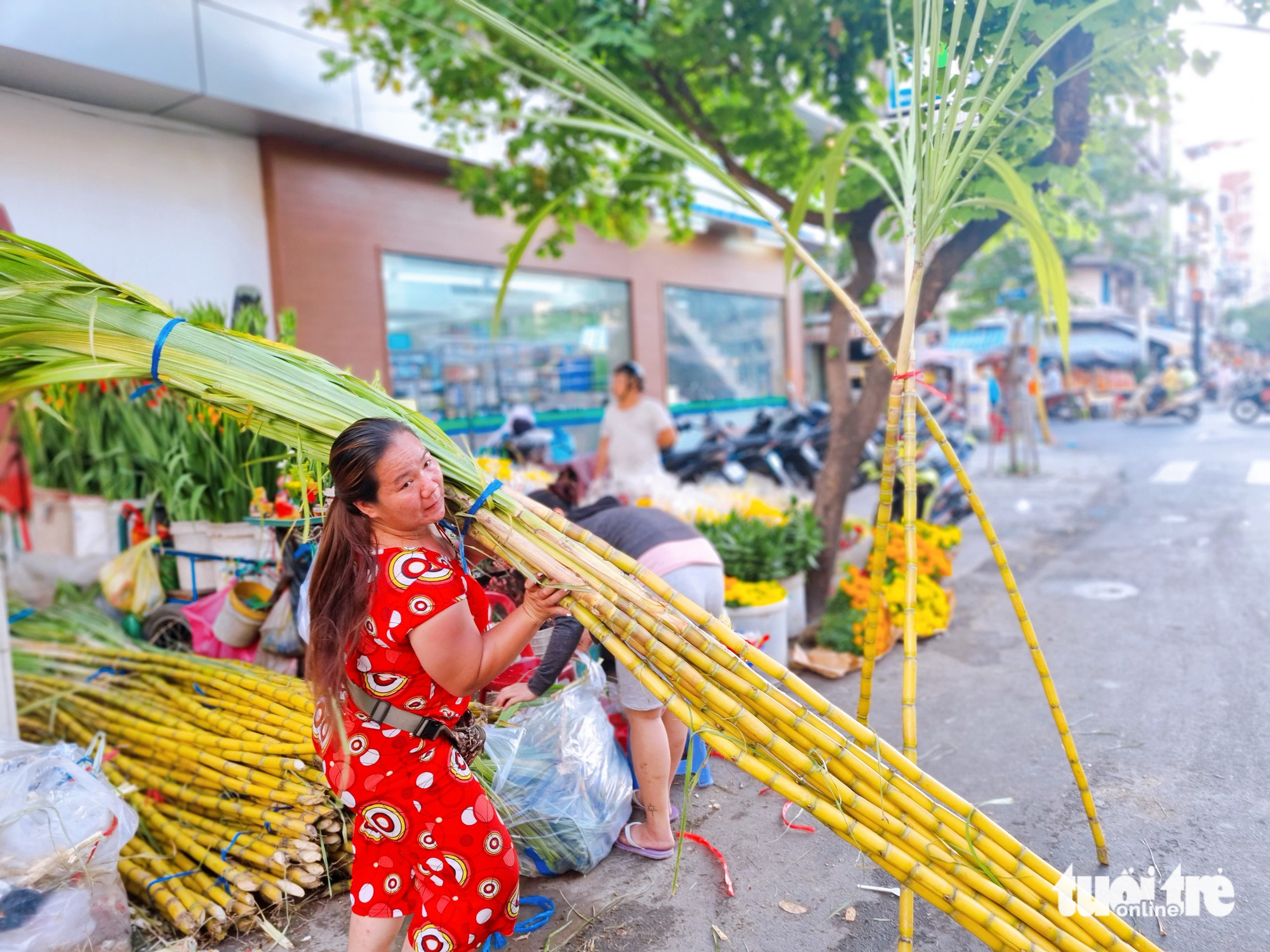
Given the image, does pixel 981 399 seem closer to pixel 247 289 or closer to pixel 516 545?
pixel 247 289

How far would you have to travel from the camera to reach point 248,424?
2170 mm

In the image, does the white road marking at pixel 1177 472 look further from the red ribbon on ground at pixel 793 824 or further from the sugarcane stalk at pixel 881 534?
the sugarcane stalk at pixel 881 534

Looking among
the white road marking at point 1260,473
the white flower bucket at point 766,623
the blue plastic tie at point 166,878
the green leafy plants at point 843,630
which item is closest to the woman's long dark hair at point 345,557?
the blue plastic tie at point 166,878

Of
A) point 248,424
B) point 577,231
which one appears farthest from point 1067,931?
point 577,231

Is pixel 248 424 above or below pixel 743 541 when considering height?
above

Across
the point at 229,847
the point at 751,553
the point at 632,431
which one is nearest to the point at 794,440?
the point at 632,431

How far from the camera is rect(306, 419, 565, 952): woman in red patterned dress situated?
69.3 inches

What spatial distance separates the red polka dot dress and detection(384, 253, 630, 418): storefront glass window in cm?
535

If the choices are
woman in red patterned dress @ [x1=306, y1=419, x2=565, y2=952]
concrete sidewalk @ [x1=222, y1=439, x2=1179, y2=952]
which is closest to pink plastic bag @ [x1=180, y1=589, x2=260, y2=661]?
concrete sidewalk @ [x1=222, y1=439, x2=1179, y2=952]

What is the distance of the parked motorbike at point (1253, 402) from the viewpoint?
53.4 ft

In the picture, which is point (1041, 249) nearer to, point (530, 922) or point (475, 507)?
point (475, 507)

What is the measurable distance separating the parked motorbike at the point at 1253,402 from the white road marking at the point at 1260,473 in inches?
276

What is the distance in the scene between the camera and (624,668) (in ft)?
8.39

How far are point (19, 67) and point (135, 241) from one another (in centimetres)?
210
